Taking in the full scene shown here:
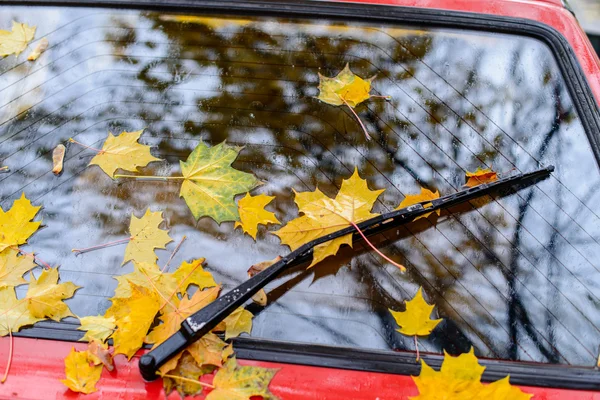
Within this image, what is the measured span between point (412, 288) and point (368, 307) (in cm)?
14

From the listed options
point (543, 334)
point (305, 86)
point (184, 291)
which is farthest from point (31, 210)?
point (543, 334)

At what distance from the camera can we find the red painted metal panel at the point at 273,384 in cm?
139

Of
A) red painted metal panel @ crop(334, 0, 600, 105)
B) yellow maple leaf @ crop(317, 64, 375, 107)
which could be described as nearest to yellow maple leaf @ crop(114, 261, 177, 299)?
yellow maple leaf @ crop(317, 64, 375, 107)

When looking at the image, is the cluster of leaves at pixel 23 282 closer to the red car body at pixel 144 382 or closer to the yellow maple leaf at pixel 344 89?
the red car body at pixel 144 382

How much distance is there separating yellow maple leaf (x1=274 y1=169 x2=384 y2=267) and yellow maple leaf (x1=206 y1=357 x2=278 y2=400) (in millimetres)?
400

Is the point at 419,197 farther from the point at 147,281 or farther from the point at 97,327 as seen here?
the point at 97,327

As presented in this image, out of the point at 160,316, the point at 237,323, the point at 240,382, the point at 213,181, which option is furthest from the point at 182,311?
the point at 213,181

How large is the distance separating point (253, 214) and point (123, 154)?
0.50 metres

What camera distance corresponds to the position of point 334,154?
6.12 feet

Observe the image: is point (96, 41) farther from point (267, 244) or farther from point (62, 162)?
point (267, 244)

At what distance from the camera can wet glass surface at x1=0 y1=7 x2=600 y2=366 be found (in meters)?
1.58

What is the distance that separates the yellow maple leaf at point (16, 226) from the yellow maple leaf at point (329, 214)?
0.78 m

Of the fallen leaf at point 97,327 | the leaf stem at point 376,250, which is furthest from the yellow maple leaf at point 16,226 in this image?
the leaf stem at point 376,250

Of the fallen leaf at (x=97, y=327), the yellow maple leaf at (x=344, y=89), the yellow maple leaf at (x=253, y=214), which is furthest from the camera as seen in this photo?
the yellow maple leaf at (x=344, y=89)
